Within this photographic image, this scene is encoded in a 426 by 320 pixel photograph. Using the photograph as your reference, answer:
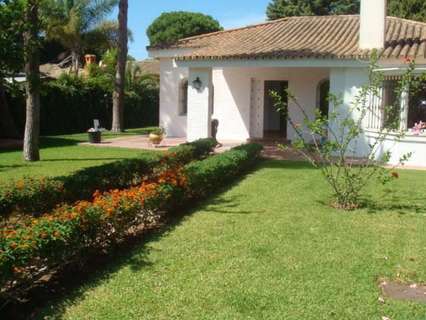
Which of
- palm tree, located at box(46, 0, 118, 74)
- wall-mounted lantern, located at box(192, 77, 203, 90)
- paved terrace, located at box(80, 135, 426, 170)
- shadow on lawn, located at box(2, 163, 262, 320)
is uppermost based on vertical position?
palm tree, located at box(46, 0, 118, 74)

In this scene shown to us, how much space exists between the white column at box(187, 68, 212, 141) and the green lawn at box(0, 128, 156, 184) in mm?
2521

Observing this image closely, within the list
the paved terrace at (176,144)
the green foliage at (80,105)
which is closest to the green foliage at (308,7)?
the green foliage at (80,105)

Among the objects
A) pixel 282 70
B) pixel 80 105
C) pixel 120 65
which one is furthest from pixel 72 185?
pixel 80 105

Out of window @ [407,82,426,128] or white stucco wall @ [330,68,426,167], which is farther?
window @ [407,82,426,128]

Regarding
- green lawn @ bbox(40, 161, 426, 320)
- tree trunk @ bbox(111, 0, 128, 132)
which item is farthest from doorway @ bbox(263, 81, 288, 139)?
green lawn @ bbox(40, 161, 426, 320)

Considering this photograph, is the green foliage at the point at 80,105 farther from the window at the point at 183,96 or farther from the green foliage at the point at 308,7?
the green foliage at the point at 308,7

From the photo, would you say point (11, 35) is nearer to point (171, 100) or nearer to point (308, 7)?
point (171, 100)

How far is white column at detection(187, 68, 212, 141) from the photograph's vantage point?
1959 centimetres

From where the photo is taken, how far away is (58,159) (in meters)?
16.0

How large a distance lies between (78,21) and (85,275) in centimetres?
3496

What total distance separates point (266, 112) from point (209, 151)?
884 cm

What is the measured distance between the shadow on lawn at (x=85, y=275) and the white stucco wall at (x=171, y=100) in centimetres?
1568

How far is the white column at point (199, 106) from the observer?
771 inches

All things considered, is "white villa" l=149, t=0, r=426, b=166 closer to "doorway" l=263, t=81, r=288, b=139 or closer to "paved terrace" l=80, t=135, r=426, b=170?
"doorway" l=263, t=81, r=288, b=139
